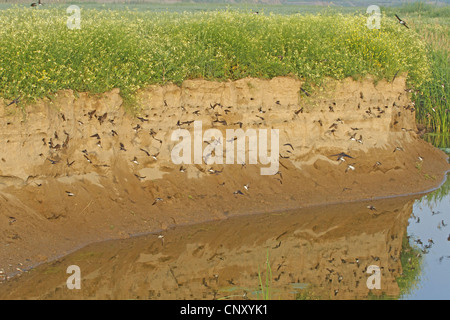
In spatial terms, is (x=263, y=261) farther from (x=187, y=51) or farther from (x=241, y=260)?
(x=187, y=51)

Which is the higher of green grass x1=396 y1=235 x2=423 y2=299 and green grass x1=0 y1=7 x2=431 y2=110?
green grass x1=0 y1=7 x2=431 y2=110

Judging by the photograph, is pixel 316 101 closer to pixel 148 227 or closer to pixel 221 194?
pixel 221 194

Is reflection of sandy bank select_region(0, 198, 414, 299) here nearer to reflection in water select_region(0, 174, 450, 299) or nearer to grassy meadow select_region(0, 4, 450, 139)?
reflection in water select_region(0, 174, 450, 299)

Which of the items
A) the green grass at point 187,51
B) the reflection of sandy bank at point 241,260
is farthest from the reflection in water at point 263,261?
the green grass at point 187,51

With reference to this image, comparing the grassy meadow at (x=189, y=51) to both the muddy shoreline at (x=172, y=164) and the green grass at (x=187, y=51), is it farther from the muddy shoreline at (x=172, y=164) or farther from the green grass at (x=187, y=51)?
the muddy shoreline at (x=172, y=164)

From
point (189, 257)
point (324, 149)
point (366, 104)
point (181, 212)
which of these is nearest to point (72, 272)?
point (189, 257)

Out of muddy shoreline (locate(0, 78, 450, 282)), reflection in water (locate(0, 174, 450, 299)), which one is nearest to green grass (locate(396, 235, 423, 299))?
reflection in water (locate(0, 174, 450, 299))

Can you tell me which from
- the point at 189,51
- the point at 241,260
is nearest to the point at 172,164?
the point at 189,51
